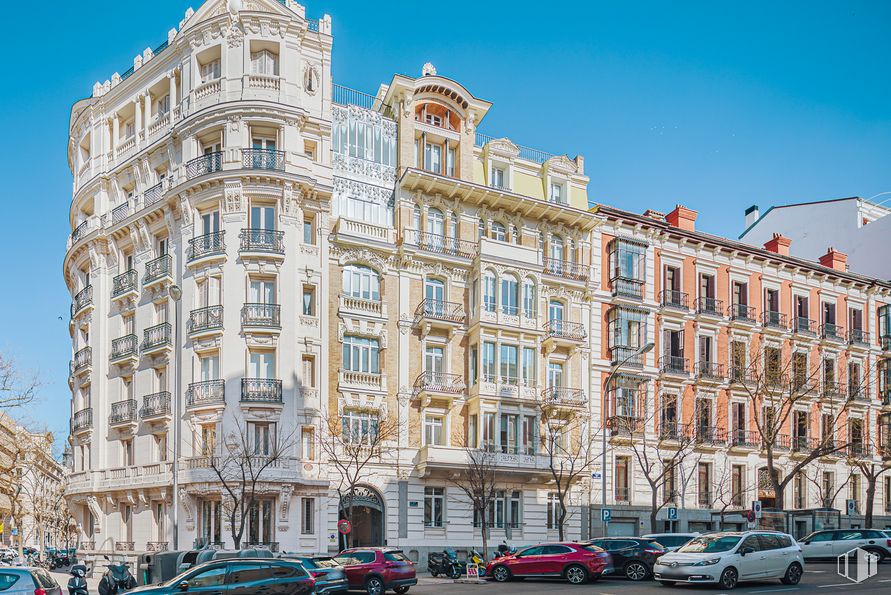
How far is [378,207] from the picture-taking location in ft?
148

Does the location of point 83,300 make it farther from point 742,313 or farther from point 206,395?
point 742,313

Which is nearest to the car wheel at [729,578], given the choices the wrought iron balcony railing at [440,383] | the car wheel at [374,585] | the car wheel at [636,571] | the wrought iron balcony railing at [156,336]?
the car wheel at [636,571]

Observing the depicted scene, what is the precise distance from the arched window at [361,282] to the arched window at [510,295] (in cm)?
622

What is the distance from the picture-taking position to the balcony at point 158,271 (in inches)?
1700

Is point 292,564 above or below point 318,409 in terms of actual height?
below

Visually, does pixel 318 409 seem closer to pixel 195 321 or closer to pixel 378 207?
pixel 195 321

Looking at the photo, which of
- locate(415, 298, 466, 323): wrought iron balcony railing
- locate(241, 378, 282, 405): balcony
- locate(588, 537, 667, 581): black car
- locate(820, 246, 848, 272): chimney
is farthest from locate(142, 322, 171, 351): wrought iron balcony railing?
locate(820, 246, 848, 272): chimney

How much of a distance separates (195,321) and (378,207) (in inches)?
392

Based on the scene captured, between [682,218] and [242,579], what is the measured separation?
40835 millimetres

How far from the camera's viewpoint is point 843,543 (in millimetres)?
40000

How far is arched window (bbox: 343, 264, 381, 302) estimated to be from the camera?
43.4 metres

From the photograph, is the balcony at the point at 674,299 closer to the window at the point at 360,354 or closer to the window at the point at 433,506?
the window at the point at 433,506

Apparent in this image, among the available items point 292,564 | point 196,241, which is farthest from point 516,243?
point 292,564

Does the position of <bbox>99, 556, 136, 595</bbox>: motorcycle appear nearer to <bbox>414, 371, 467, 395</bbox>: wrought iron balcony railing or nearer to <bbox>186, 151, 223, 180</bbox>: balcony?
<bbox>414, 371, 467, 395</bbox>: wrought iron balcony railing
